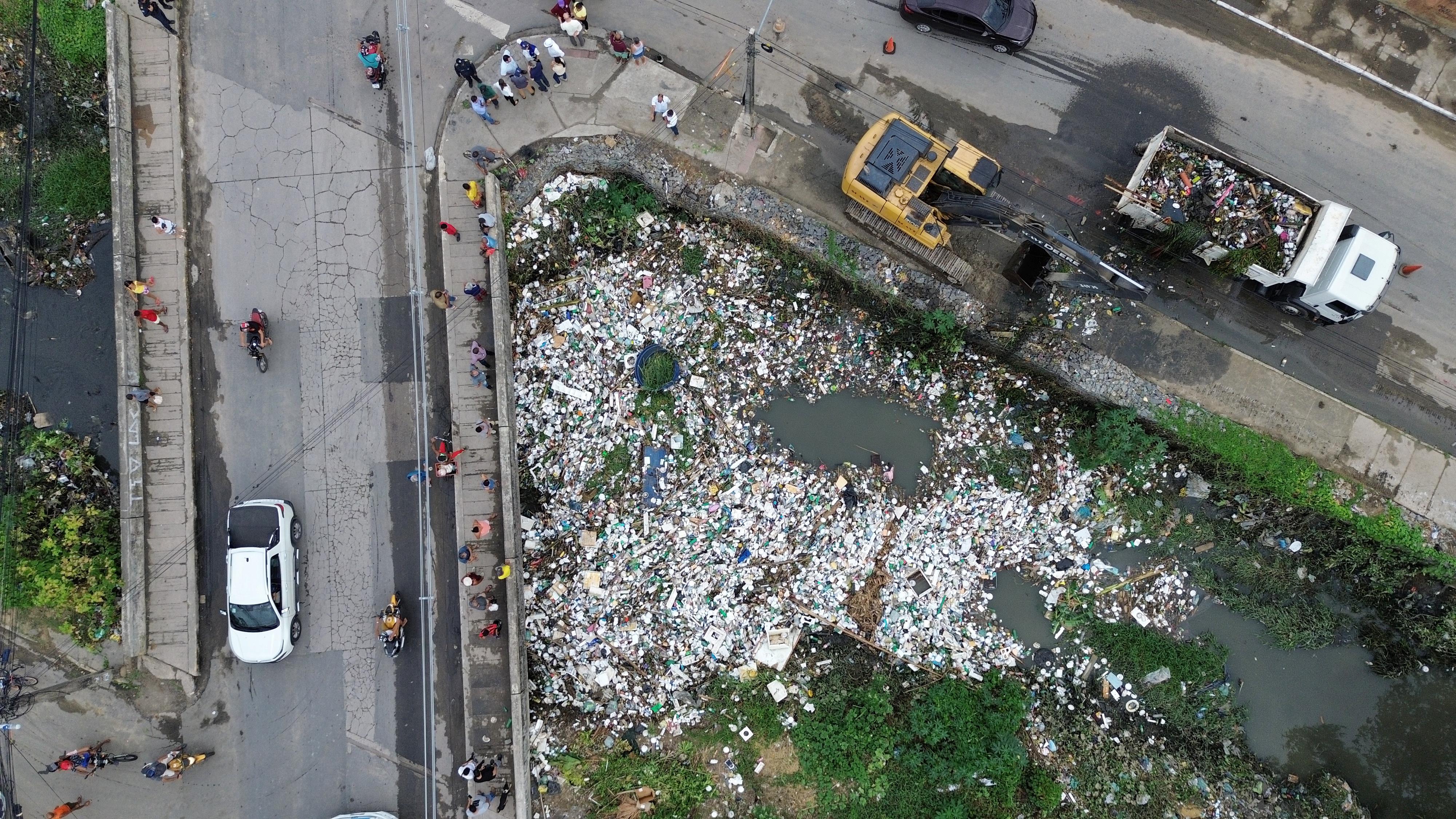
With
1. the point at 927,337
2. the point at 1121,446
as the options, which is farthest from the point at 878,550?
the point at 1121,446

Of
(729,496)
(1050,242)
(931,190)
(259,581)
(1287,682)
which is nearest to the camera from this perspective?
(259,581)

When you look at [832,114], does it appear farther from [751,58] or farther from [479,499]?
[479,499]

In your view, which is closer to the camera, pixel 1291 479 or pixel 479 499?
pixel 479 499

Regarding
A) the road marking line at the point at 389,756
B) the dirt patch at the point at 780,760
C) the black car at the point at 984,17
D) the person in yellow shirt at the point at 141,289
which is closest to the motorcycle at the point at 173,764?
the road marking line at the point at 389,756

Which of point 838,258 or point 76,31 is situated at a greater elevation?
point 76,31

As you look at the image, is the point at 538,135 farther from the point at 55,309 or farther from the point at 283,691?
the point at 283,691

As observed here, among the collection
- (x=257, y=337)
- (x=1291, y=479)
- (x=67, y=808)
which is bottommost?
(x=67, y=808)

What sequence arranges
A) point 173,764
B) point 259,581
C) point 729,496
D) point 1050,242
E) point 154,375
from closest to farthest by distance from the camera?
point 259,581 < point 173,764 < point 1050,242 < point 154,375 < point 729,496
